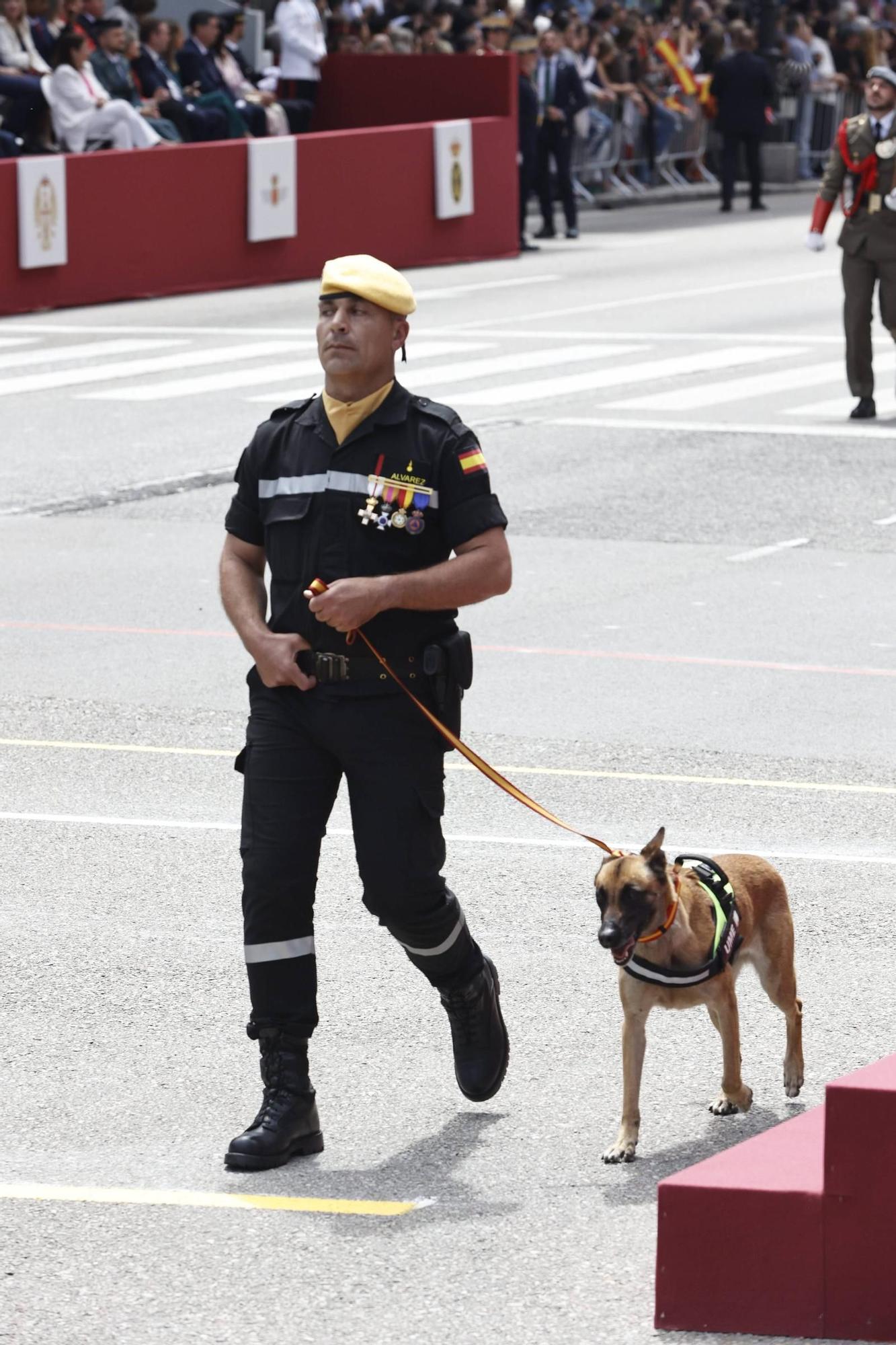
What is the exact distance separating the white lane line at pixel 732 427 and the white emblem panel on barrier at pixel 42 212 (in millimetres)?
8461

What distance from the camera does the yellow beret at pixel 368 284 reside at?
17.1 feet

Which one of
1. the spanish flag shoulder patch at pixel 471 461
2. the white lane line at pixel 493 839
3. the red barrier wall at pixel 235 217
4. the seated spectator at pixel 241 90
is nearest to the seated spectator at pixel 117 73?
the red barrier wall at pixel 235 217

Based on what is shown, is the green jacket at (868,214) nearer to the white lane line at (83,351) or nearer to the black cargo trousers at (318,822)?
the white lane line at (83,351)

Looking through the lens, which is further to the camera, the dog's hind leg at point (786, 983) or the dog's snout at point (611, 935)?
the dog's hind leg at point (786, 983)

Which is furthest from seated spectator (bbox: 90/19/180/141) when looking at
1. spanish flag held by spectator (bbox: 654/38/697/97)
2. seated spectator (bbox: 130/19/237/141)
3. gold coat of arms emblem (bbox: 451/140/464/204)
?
spanish flag held by spectator (bbox: 654/38/697/97)

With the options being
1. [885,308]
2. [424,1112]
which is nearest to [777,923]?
[424,1112]

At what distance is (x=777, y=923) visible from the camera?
5.57 metres

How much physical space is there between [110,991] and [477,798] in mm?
2271

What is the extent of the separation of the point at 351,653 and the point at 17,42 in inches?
845

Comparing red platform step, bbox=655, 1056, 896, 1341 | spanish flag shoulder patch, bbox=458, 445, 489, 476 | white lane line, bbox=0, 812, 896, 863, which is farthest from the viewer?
white lane line, bbox=0, 812, 896, 863

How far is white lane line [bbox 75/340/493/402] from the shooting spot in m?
18.2

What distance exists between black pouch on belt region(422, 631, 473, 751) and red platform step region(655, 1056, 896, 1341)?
127 cm

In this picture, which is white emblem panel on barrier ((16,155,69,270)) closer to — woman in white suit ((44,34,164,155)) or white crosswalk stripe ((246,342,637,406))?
woman in white suit ((44,34,164,155))

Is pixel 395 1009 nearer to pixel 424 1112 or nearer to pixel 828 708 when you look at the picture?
pixel 424 1112
